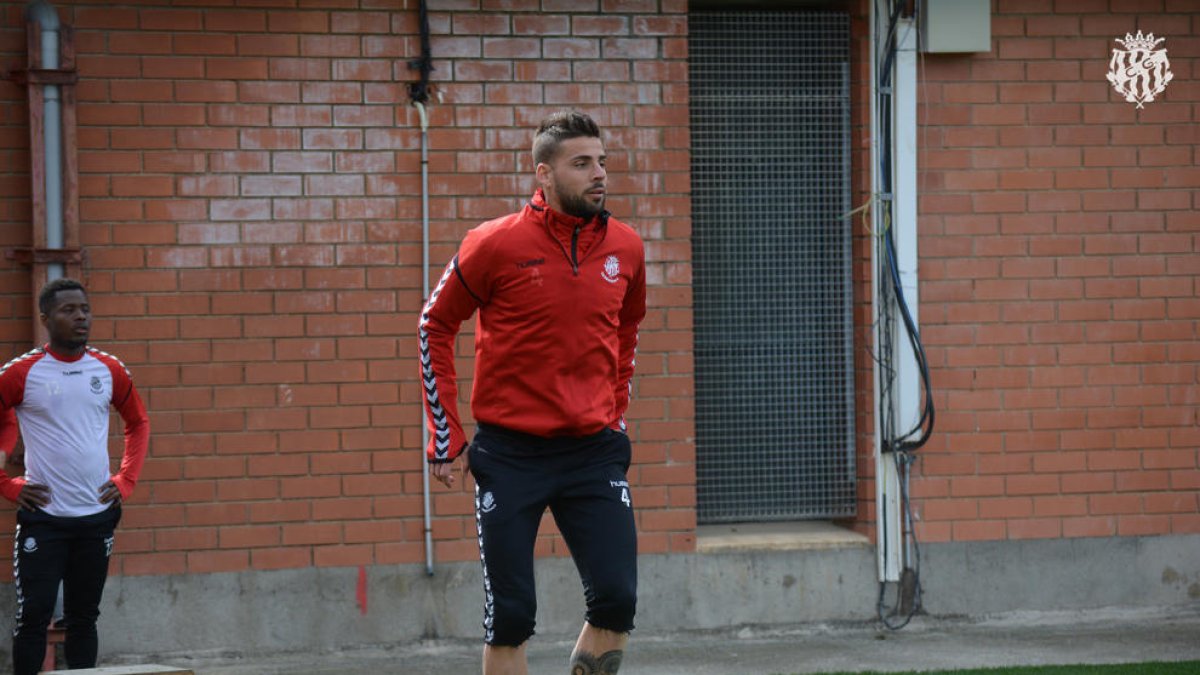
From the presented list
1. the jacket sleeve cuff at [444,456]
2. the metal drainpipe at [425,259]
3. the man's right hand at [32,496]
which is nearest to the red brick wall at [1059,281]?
the metal drainpipe at [425,259]

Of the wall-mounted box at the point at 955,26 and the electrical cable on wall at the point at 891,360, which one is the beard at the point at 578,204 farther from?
the wall-mounted box at the point at 955,26

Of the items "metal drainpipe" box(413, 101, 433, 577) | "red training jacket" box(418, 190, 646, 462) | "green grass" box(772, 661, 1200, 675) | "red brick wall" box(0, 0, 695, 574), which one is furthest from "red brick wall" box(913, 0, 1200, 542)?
"red training jacket" box(418, 190, 646, 462)

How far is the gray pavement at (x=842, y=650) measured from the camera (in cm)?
786

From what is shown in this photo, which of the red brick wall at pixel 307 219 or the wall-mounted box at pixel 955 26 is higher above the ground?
the wall-mounted box at pixel 955 26

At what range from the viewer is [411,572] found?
27.2ft

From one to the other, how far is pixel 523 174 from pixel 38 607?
131 inches

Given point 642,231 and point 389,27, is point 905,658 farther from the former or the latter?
point 389,27

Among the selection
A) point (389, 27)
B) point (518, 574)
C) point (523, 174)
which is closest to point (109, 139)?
point (389, 27)

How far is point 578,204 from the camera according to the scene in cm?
568

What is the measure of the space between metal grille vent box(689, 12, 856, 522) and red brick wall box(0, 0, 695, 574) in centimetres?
43

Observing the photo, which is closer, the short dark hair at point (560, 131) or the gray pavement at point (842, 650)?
the short dark hair at point (560, 131)

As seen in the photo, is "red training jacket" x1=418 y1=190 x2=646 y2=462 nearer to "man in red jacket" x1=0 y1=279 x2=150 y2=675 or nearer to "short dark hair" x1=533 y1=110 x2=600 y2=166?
"short dark hair" x1=533 y1=110 x2=600 y2=166

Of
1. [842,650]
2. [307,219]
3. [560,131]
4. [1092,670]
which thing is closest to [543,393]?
[560,131]

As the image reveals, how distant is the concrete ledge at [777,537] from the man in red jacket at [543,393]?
115 inches
